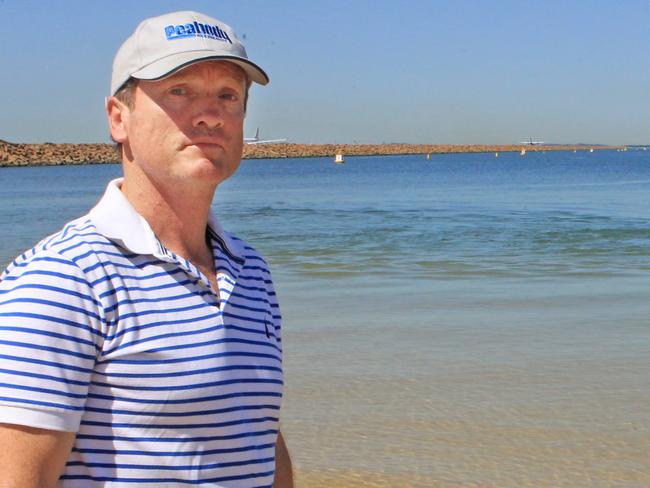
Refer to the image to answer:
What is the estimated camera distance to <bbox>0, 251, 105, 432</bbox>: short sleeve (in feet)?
4.73

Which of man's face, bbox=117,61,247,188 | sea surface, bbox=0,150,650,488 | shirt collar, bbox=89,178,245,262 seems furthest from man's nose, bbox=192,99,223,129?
sea surface, bbox=0,150,650,488

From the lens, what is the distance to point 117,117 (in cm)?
182

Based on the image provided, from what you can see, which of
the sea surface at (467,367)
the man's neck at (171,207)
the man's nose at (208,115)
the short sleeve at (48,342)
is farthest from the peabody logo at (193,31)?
the sea surface at (467,367)

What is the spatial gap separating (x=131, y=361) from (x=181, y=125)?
48 cm

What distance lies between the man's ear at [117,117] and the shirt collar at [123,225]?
0.11 m

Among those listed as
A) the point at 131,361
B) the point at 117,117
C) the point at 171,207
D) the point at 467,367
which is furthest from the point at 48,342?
the point at 467,367

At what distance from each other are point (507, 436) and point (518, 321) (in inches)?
125

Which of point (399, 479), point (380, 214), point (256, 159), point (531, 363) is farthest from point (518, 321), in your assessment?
point (256, 159)

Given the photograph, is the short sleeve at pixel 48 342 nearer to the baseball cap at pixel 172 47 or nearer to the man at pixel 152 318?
the man at pixel 152 318

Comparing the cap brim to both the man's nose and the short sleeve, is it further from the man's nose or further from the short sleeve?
the short sleeve

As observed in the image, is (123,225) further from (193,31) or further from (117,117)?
(193,31)

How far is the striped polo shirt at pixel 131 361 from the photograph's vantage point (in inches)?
57.7

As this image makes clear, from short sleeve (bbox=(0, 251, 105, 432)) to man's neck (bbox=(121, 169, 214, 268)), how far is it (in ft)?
0.88

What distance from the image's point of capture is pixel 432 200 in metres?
36.6
